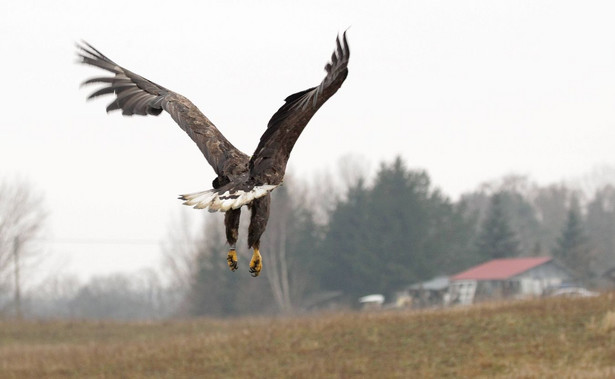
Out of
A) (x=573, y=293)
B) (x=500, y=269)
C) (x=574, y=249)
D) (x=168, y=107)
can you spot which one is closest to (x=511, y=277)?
(x=500, y=269)

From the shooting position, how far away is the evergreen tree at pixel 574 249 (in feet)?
223

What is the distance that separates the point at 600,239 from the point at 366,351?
77.4 m

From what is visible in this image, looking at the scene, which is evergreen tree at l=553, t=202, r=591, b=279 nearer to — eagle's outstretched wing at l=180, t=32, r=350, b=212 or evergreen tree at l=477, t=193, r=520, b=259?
evergreen tree at l=477, t=193, r=520, b=259

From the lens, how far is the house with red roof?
62781 mm

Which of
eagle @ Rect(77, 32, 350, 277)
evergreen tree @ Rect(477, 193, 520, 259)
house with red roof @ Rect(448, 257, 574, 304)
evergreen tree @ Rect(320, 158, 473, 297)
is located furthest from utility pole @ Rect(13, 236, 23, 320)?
eagle @ Rect(77, 32, 350, 277)

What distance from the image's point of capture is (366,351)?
25703 mm

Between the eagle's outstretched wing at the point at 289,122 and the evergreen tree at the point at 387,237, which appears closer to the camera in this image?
the eagle's outstretched wing at the point at 289,122

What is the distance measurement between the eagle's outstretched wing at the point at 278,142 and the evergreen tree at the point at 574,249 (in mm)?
63211

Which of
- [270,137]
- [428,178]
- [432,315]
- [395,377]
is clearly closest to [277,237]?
[428,178]

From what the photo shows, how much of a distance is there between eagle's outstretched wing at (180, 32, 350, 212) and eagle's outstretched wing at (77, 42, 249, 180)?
0.25 m

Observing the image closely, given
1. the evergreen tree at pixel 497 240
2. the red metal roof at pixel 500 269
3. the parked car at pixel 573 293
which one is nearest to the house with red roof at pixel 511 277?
the red metal roof at pixel 500 269

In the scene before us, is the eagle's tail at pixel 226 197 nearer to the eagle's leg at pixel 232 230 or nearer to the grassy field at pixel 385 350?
the eagle's leg at pixel 232 230

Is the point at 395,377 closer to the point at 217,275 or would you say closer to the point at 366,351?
the point at 366,351

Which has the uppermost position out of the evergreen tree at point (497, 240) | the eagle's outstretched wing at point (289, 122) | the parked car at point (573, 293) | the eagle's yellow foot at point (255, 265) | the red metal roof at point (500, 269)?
the evergreen tree at point (497, 240)
